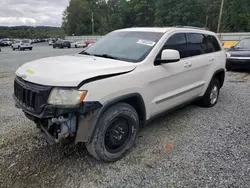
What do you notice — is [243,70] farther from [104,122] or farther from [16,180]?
[16,180]

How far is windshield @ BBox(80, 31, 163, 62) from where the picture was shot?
3.02 m

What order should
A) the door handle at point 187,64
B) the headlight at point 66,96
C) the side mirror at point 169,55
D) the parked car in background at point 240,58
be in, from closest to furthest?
the headlight at point 66,96 < the side mirror at point 169,55 < the door handle at point 187,64 < the parked car in background at point 240,58

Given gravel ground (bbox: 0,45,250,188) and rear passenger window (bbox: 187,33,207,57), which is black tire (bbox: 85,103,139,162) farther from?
rear passenger window (bbox: 187,33,207,57)

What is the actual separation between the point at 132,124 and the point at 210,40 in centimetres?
294

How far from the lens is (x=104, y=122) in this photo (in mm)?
2438

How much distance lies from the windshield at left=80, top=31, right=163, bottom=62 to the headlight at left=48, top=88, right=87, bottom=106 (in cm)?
102

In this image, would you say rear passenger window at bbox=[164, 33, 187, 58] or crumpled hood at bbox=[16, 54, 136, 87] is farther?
rear passenger window at bbox=[164, 33, 187, 58]

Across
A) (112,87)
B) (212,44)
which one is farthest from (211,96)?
(112,87)

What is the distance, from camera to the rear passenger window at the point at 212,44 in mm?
4430

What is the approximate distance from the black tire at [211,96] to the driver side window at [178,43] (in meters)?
1.31

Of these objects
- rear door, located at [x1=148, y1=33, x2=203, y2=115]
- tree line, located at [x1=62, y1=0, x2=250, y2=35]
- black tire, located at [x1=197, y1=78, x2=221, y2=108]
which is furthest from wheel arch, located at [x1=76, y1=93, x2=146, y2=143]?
tree line, located at [x1=62, y1=0, x2=250, y2=35]

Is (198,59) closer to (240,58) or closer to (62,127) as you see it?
(62,127)

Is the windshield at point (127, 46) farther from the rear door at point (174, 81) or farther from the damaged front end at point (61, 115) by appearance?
the damaged front end at point (61, 115)

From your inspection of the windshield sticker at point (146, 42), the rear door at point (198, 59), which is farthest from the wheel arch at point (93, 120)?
the rear door at point (198, 59)
